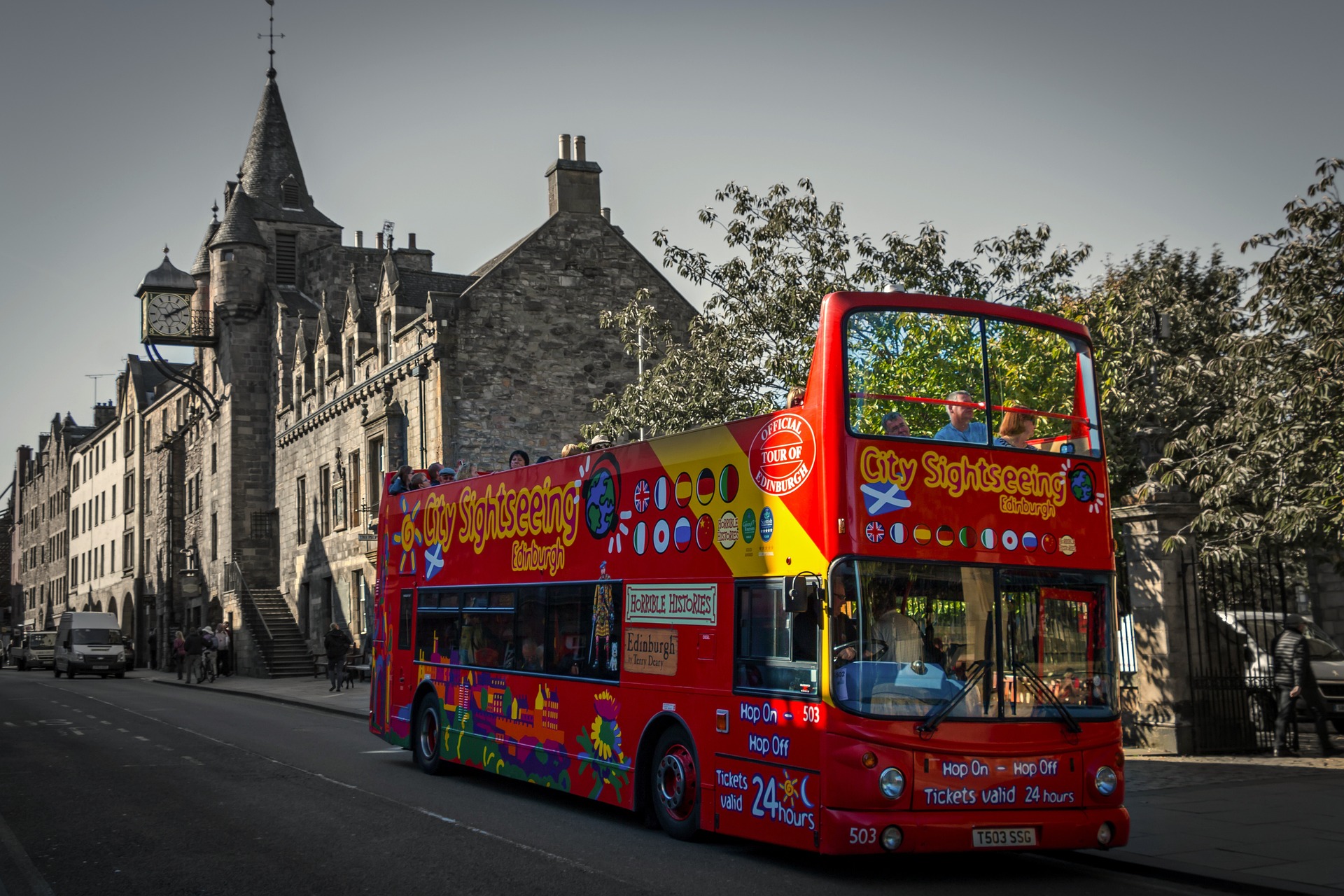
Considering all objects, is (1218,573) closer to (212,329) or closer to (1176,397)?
(1176,397)

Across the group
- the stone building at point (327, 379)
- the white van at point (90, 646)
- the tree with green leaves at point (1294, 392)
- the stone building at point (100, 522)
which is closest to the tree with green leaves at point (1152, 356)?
the tree with green leaves at point (1294, 392)

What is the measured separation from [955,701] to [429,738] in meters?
8.14

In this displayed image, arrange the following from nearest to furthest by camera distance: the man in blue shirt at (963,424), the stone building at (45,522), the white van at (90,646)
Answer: the man in blue shirt at (963,424) < the white van at (90,646) < the stone building at (45,522)

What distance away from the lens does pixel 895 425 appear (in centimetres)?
909

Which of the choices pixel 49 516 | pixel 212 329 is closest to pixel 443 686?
pixel 212 329

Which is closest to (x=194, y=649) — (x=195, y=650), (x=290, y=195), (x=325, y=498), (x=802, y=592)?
(x=195, y=650)

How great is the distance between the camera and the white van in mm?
47500

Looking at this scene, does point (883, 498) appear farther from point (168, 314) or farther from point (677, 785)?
point (168, 314)

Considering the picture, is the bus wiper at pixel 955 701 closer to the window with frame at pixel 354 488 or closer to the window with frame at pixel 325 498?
the window with frame at pixel 354 488

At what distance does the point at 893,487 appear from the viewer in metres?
8.90

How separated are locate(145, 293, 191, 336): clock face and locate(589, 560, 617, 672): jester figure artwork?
42.7 meters

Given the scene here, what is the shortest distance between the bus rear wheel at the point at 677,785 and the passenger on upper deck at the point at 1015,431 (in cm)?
327

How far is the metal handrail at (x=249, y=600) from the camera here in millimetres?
42438

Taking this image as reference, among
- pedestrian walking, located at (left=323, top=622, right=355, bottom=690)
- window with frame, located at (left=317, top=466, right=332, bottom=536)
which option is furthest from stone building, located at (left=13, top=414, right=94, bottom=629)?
pedestrian walking, located at (left=323, top=622, right=355, bottom=690)
